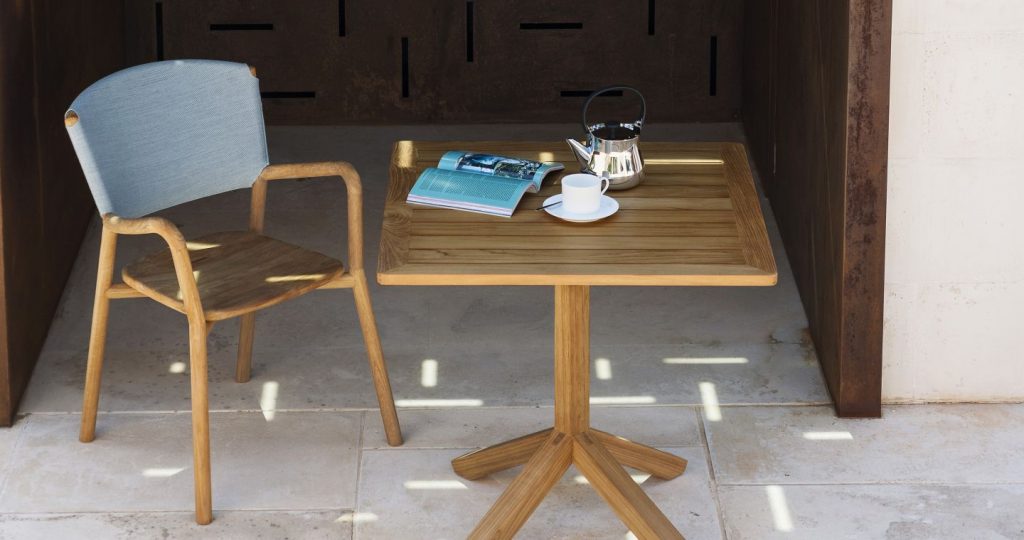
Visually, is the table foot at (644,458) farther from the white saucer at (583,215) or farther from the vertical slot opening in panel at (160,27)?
the vertical slot opening in panel at (160,27)

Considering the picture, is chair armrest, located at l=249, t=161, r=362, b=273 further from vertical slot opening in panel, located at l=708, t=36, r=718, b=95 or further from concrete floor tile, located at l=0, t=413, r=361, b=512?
vertical slot opening in panel, located at l=708, t=36, r=718, b=95

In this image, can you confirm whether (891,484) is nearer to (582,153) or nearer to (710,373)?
(710,373)

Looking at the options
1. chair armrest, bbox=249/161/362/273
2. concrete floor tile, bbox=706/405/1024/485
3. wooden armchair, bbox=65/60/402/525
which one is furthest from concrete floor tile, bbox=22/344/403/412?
concrete floor tile, bbox=706/405/1024/485

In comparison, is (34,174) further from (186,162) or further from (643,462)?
(643,462)

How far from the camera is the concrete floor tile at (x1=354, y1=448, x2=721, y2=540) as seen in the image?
9.86 feet

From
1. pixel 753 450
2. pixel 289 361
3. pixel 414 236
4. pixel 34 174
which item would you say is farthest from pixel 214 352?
pixel 753 450

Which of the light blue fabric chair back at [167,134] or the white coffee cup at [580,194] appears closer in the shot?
the white coffee cup at [580,194]

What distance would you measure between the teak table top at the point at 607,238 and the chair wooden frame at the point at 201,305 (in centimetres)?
21

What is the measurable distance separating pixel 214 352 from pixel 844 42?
186cm

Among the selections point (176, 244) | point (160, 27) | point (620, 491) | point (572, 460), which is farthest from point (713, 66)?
point (176, 244)

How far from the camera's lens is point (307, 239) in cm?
455

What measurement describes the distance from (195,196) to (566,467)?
1.09 metres

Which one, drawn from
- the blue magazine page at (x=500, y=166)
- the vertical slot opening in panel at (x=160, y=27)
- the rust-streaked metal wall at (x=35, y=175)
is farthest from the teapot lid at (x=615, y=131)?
the vertical slot opening in panel at (x=160, y=27)

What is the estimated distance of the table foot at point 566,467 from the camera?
2906 mm
